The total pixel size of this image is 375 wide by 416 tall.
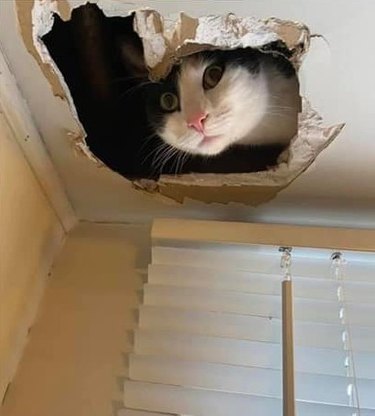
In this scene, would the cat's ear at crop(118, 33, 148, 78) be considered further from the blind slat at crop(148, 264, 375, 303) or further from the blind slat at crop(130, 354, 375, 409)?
the blind slat at crop(130, 354, 375, 409)

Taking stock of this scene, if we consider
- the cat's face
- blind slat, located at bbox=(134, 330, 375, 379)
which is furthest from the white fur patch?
blind slat, located at bbox=(134, 330, 375, 379)

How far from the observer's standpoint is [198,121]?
107cm

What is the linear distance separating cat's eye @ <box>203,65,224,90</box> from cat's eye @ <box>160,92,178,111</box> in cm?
5

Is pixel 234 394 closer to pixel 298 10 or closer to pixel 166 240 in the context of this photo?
pixel 166 240

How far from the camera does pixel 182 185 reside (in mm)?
1212

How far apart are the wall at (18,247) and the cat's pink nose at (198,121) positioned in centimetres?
30

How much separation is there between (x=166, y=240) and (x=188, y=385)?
0.81 ft

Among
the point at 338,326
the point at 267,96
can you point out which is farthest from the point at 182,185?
the point at 338,326

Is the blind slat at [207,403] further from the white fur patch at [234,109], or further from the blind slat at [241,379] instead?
the white fur patch at [234,109]

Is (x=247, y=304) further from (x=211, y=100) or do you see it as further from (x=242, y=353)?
(x=211, y=100)

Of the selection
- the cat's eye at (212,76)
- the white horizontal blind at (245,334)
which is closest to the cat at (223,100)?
the cat's eye at (212,76)

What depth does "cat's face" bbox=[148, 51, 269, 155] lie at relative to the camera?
103 centimetres

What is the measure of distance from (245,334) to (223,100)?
369 millimetres

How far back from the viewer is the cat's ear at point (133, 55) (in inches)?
39.8
